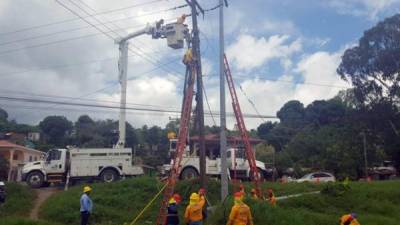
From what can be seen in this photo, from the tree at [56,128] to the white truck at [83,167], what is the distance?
1570 inches

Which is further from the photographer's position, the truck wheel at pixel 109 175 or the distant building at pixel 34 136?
the distant building at pixel 34 136

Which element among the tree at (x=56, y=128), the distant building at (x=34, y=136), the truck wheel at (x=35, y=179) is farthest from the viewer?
the tree at (x=56, y=128)

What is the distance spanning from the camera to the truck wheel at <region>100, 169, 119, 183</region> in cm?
2839

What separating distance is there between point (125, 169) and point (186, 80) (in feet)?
33.2

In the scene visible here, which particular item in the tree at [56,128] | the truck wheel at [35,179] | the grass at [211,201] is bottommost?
the grass at [211,201]

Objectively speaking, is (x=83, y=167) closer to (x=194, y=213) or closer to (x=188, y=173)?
(x=188, y=173)

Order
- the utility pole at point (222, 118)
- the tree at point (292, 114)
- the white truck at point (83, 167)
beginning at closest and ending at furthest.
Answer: the utility pole at point (222, 118) → the white truck at point (83, 167) → the tree at point (292, 114)

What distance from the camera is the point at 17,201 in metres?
22.6

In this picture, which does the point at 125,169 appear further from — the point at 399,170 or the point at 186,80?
the point at 399,170

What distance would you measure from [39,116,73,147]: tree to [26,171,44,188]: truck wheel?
39700 mm

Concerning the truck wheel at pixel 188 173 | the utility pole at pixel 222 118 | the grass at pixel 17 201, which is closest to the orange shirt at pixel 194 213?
the utility pole at pixel 222 118

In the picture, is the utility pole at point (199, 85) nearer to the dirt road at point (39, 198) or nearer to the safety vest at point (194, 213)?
the safety vest at point (194, 213)

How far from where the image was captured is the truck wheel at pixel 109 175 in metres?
28.4

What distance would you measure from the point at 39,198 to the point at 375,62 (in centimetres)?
3172
